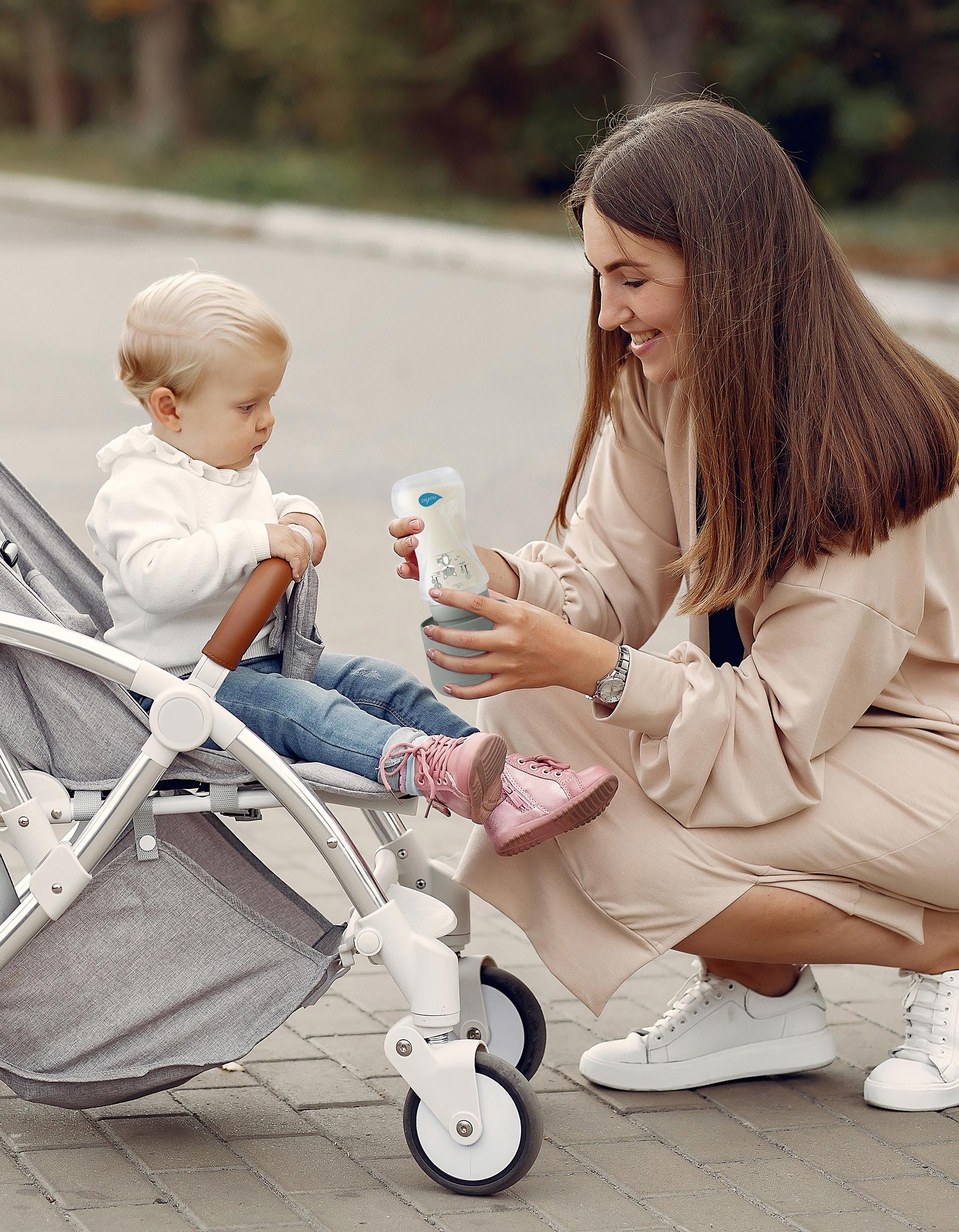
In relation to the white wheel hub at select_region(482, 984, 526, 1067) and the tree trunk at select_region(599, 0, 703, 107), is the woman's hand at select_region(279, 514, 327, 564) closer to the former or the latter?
the white wheel hub at select_region(482, 984, 526, 1067)

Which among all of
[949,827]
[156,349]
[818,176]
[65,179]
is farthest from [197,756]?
[65,179]

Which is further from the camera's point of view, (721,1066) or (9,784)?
(721,1066)

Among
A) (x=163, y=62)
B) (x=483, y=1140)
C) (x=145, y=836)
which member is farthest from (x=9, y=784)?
(x=163, y=62)

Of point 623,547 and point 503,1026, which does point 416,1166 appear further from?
point 623,547

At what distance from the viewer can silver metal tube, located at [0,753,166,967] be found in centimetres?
229

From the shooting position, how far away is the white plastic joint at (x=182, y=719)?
2.26m

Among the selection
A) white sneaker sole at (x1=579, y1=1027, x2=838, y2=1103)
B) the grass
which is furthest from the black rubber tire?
the grass

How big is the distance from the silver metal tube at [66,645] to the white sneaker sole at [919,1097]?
1415 mm

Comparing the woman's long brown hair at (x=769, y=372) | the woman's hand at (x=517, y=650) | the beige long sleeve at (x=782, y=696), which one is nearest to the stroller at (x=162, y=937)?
the woman's hand at (x=517, y=650)

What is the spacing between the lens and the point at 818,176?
2247cm

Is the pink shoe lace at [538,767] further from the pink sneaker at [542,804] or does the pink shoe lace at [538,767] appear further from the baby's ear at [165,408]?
the baby's ear at [165,408]

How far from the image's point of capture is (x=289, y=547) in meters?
2.37

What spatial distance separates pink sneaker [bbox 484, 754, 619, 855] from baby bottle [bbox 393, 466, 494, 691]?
181 millimetres

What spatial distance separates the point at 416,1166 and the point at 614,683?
30.2 inches
